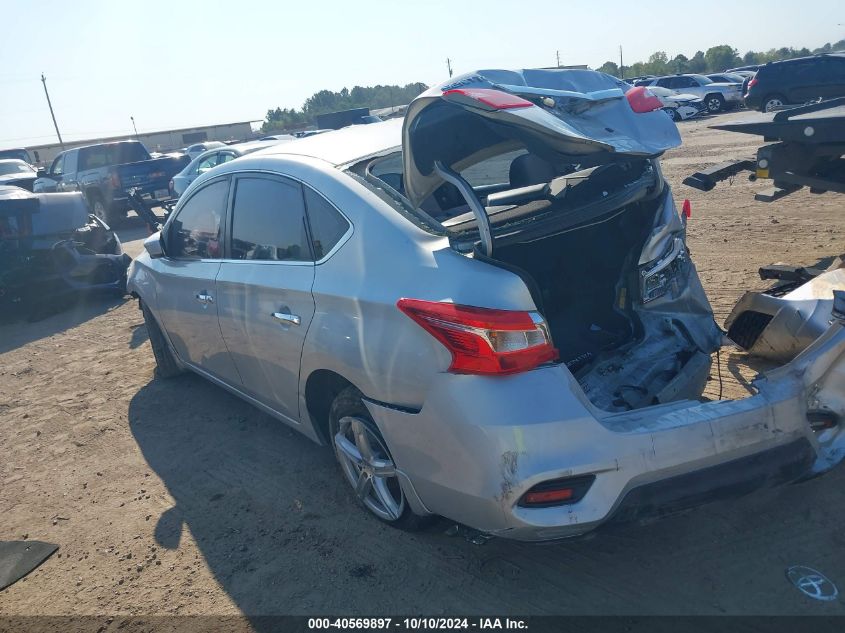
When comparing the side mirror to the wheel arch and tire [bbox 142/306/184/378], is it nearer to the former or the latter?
tire [bbox 142/306/184/378]

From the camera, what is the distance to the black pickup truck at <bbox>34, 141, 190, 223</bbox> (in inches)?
658

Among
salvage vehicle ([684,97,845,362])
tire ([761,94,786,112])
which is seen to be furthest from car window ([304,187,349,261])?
tire ([761,94,786,112])

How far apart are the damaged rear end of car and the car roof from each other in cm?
15

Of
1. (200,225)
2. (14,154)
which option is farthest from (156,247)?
(14,154)

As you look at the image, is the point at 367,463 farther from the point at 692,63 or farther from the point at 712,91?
the point at 692,63

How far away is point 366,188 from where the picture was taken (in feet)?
10.6

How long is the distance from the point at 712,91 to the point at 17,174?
25467 mm

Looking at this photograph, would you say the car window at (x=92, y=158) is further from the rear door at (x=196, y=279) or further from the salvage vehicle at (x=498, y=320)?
the salvage vehicle at (x=498, y=320)

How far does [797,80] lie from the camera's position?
65.5ft

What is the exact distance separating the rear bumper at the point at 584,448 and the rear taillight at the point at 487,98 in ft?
3.38

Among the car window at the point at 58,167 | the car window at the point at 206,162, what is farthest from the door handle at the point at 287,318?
the car window at the point at 58,167

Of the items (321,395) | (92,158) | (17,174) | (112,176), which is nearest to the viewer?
(321,395)

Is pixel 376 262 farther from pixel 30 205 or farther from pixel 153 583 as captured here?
pixel 30 205

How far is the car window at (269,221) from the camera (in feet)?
11.6
